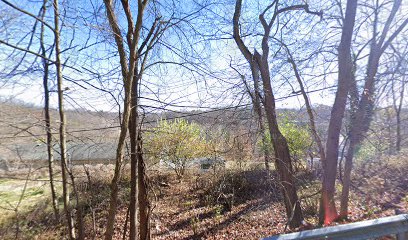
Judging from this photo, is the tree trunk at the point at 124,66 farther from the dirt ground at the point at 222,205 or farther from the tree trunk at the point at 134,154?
the dirt ground at the point at 222,205

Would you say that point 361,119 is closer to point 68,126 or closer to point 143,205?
point 143,205

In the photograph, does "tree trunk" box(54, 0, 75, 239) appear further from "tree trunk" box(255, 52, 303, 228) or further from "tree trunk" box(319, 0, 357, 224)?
"tree trunk" box(319, 0, 357, 224)

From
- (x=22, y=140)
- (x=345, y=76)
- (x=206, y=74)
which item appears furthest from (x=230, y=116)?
(x=22, y=140)

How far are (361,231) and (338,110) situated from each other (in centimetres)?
447

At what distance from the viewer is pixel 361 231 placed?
8.47ft

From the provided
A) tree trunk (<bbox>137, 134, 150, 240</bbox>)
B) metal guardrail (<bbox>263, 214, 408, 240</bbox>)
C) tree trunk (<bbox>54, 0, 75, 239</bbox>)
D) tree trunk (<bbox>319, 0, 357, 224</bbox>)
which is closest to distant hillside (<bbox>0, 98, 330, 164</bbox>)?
tree trunk (<bbox>54, 0, 75, 239</bbox>)

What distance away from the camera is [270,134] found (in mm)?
7098

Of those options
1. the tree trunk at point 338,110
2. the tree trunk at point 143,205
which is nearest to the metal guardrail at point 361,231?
the tree trunk at point 143,205

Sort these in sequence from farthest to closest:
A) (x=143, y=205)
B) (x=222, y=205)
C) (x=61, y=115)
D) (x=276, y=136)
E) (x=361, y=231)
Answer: (x=222, y=205), (x=276, y=136), (x=143, y=205), (x=61, y=115), (x=361, y=231)

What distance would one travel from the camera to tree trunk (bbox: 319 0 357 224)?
6.52 m

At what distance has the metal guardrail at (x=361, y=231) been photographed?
7.82ft

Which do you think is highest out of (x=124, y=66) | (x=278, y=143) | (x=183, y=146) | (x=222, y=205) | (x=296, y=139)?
(x=124, y=66)

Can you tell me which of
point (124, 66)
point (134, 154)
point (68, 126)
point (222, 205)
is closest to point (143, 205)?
point (134, 154)

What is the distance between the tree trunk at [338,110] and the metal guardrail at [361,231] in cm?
387
